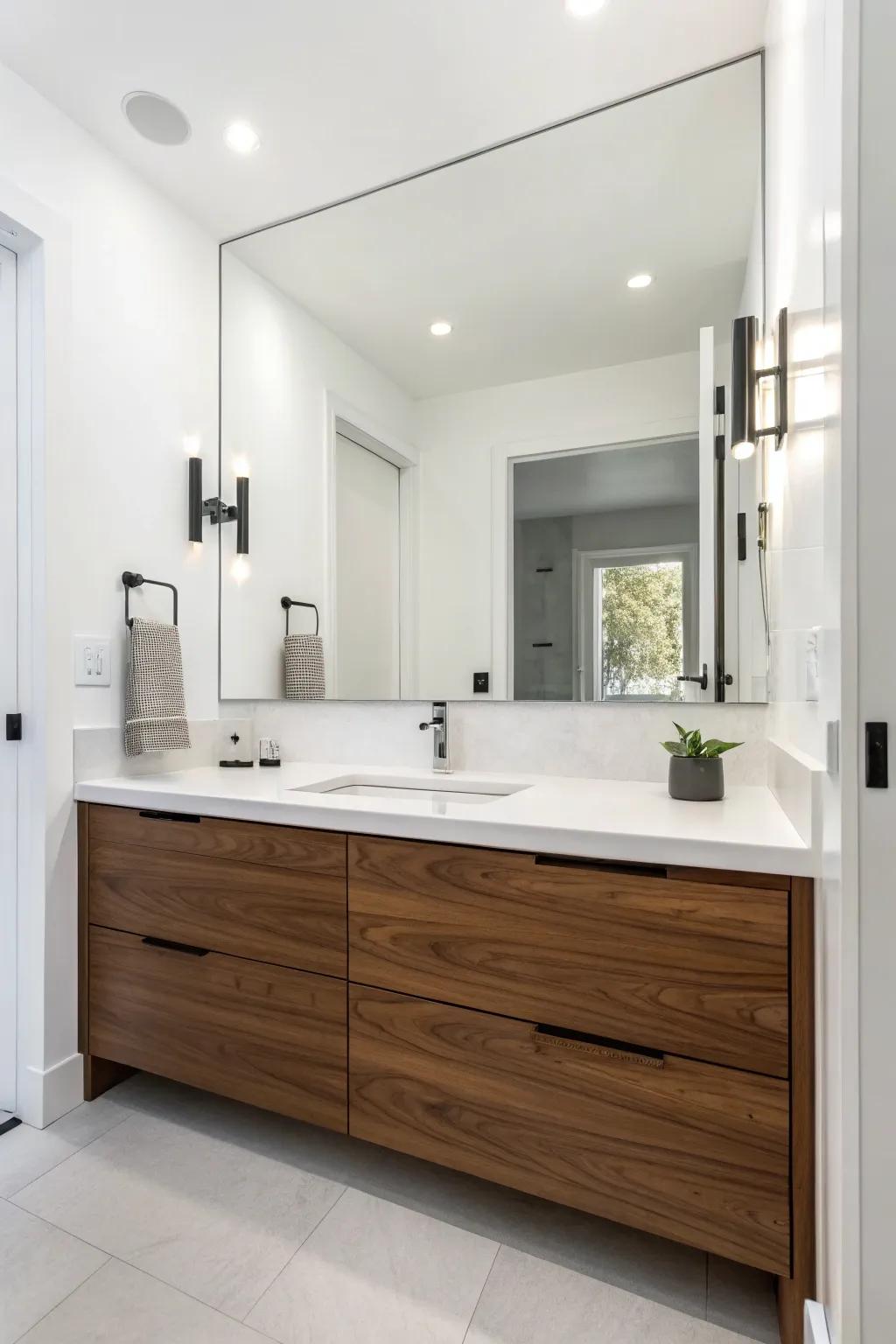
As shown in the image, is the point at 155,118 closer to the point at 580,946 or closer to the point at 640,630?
the point at 640,630

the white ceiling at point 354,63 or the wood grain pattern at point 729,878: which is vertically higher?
the white ceiling at point 354,63

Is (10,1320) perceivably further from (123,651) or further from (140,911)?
(123,651)

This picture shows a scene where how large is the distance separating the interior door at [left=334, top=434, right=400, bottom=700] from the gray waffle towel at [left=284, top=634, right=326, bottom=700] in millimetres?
66

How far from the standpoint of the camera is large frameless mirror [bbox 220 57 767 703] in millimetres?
1695

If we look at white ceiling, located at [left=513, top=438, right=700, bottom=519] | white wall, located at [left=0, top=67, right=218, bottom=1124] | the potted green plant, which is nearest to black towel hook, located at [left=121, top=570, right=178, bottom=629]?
white wall, located at [left=0, top=67, right=218, bottom=1124]

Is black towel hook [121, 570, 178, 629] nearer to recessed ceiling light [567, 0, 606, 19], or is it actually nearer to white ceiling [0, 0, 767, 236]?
white ceiling [0, 0, 767, 236]

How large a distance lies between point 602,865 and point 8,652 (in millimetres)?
1434

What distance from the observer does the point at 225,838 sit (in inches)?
59.6

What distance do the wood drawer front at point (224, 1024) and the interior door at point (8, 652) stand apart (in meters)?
0.19

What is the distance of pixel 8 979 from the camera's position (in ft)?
5.57

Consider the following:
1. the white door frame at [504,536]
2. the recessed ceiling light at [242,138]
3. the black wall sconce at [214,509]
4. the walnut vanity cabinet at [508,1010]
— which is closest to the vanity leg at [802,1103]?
the walnut vanity cabinet at [508,1010]

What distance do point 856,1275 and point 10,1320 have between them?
1253mm

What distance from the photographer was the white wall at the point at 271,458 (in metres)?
2.15

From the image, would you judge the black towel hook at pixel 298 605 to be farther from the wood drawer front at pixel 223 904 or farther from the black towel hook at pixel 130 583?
the wood drawer front at pixel 223 904
